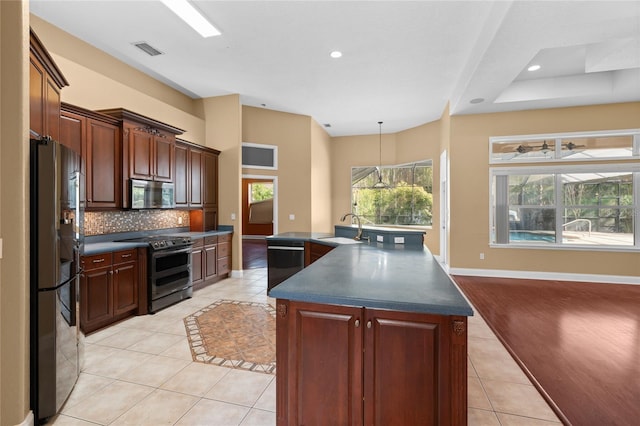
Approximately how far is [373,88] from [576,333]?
454 cm

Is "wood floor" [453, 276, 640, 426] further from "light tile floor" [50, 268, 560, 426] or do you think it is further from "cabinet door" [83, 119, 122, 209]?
"cabinet door" [83, 119, 122, 209]

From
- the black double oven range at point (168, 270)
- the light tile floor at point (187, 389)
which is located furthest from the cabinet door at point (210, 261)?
the light tile floor at point (187, 389)

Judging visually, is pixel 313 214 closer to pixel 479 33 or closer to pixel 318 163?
pixel 318 163

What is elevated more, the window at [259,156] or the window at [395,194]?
the window at [259,156]

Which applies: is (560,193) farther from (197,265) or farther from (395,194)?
(197,265)

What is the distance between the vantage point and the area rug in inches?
104

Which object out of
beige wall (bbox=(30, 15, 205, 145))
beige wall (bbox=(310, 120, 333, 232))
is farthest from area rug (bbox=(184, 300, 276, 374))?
beige wall (bbox=(310, 120, 333, 232))

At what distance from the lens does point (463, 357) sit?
4.47 feet

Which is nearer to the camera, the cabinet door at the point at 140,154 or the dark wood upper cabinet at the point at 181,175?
the cabinet door at the point at 140,154

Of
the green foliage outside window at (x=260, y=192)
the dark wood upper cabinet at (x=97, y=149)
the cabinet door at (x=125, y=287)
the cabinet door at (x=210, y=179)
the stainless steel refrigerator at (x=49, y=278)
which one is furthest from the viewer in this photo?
the green foliage outside window at (x=260, y=192)

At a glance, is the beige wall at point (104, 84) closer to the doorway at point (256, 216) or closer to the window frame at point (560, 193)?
the doorway at point (256, 216)

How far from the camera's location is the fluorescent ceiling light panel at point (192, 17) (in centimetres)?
295

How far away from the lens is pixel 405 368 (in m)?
1.43

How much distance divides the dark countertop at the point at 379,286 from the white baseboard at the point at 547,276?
394 cm
